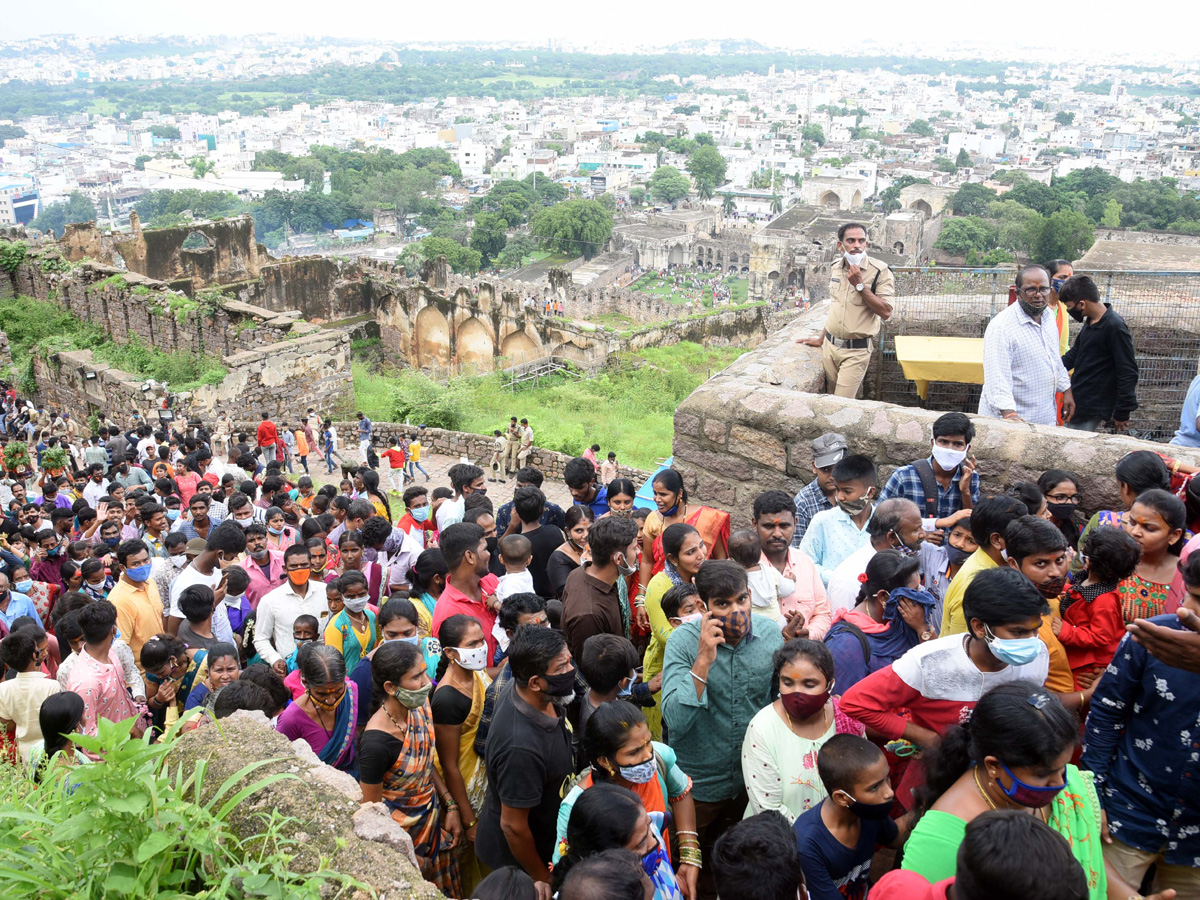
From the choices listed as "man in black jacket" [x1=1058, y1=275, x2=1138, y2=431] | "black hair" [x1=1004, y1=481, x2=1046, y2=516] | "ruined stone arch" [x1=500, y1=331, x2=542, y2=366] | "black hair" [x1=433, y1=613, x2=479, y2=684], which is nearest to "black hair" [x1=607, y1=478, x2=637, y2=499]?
"black hair" [x1=433, y1=613, x2=479, y2=684]

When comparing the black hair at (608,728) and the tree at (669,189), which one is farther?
the tree at (669,189)

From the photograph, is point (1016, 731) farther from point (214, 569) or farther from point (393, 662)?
point (214, 569)

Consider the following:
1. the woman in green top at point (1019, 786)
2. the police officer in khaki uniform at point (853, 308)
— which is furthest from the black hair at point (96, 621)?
the police officer in khaki uniform at point (853, 308)

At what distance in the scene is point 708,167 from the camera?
4163 inches

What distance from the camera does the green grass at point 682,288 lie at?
56000 millimetres

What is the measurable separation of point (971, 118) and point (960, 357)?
176212 millimetres

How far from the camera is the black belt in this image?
5305 mm

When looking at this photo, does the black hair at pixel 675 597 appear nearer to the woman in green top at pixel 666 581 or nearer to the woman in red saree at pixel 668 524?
the woman in green top at pixel 666 581

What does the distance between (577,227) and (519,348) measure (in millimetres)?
44469

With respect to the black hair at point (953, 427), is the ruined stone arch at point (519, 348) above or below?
→ below

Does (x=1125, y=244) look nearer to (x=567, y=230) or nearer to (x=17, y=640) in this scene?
(x=17, y=640)

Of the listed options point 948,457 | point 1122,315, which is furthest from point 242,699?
point 1122,315

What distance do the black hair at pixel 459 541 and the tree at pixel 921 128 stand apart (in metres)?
152

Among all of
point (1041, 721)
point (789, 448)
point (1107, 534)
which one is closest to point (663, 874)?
point (1041, 721)
